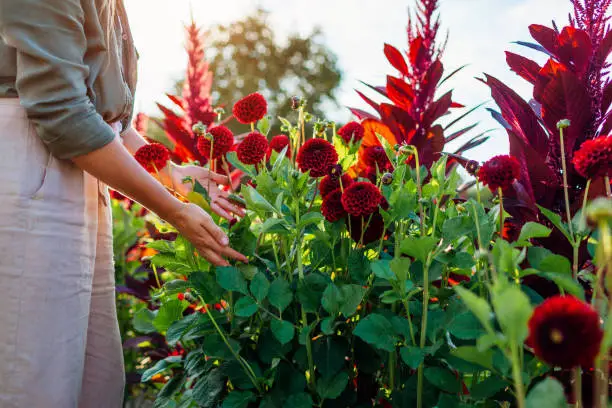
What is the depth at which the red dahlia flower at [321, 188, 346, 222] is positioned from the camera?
1.13 metres

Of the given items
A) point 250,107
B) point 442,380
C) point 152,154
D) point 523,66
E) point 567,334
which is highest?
point 523,66

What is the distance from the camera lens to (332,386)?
3.63 feet

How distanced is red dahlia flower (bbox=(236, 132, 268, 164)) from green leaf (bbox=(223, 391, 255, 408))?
49cm

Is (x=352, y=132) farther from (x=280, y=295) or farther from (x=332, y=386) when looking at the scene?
(x=332, y=386)

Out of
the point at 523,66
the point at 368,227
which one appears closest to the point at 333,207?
the point at 368,227

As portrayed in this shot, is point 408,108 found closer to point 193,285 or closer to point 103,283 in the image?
point 193,285

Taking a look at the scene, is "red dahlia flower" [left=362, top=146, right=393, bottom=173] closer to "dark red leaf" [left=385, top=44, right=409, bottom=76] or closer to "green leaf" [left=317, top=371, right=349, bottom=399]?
"dark red leaf" [left=385, top=44, right=409, bottom=76]

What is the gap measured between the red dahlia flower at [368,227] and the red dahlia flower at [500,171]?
27 centimetres

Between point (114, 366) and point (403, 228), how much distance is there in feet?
2.88

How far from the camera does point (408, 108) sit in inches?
64.7

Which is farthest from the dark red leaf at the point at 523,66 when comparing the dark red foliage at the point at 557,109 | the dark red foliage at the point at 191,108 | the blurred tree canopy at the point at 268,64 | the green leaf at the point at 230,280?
the blurred tree canopy at the point at 268,64

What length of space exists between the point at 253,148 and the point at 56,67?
0.42m

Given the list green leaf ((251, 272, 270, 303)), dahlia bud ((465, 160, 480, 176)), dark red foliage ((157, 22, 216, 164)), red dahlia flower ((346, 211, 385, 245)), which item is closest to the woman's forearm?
green leaf ((251, 272, 270, 303))

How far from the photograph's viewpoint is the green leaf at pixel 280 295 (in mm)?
1115
